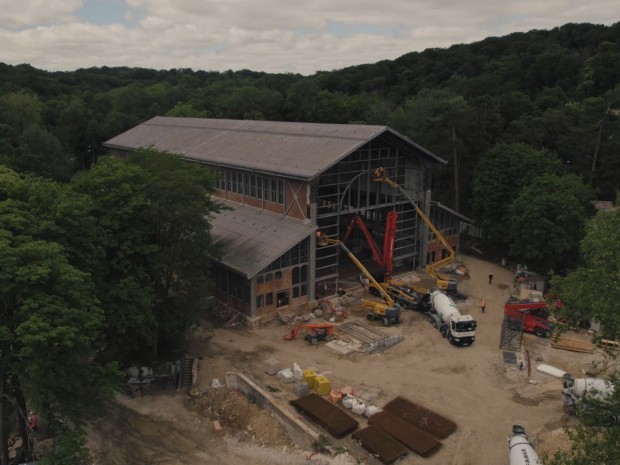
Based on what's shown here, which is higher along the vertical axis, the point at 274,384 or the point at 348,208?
the point at 348,208

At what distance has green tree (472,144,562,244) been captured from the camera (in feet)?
144

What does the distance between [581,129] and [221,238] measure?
38.3m

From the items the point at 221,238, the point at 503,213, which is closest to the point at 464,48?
the point at 503,213

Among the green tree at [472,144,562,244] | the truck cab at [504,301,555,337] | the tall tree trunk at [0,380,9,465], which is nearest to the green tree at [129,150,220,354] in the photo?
the tall tree trunk at [0,380,9,465]

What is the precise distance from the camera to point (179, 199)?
26.8 m

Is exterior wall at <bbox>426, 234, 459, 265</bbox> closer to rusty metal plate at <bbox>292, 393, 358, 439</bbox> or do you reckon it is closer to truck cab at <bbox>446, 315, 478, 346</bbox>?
truck cab at <bbox>446, 315, 478, 346</bbox>

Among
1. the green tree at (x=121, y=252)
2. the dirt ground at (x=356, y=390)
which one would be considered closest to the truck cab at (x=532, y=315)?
the dirt ground at (x=356, y=390)

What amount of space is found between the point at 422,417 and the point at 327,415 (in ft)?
14.3

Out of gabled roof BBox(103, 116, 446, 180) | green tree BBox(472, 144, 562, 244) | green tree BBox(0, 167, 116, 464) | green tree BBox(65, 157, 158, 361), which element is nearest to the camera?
green tree BBox(0, 167, 116, 464)

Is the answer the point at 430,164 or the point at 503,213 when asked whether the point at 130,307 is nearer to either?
the point at 430,164

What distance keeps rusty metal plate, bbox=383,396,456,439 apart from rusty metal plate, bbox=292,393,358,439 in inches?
88.9

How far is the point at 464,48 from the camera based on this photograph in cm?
11069

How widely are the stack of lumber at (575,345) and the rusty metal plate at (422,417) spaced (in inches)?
441

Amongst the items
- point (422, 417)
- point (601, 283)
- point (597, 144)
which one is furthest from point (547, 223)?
point (601, 283)
